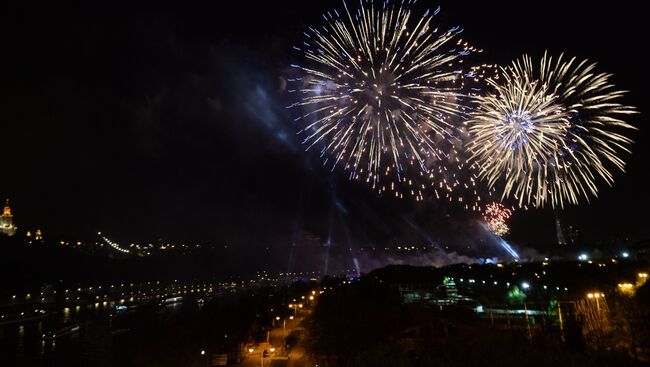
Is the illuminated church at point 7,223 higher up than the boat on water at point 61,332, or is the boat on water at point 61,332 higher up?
the illuminated church at point 7,223

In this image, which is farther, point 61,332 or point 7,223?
point 7,223

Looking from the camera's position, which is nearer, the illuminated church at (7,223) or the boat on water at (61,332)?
the boat on water at (61,332)

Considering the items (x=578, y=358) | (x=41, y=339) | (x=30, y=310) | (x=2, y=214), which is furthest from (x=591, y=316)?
(x=2, y=214)

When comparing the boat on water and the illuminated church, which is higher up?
the illuminated church

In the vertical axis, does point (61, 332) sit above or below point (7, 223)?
below

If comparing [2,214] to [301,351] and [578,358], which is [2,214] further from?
[578,358]
